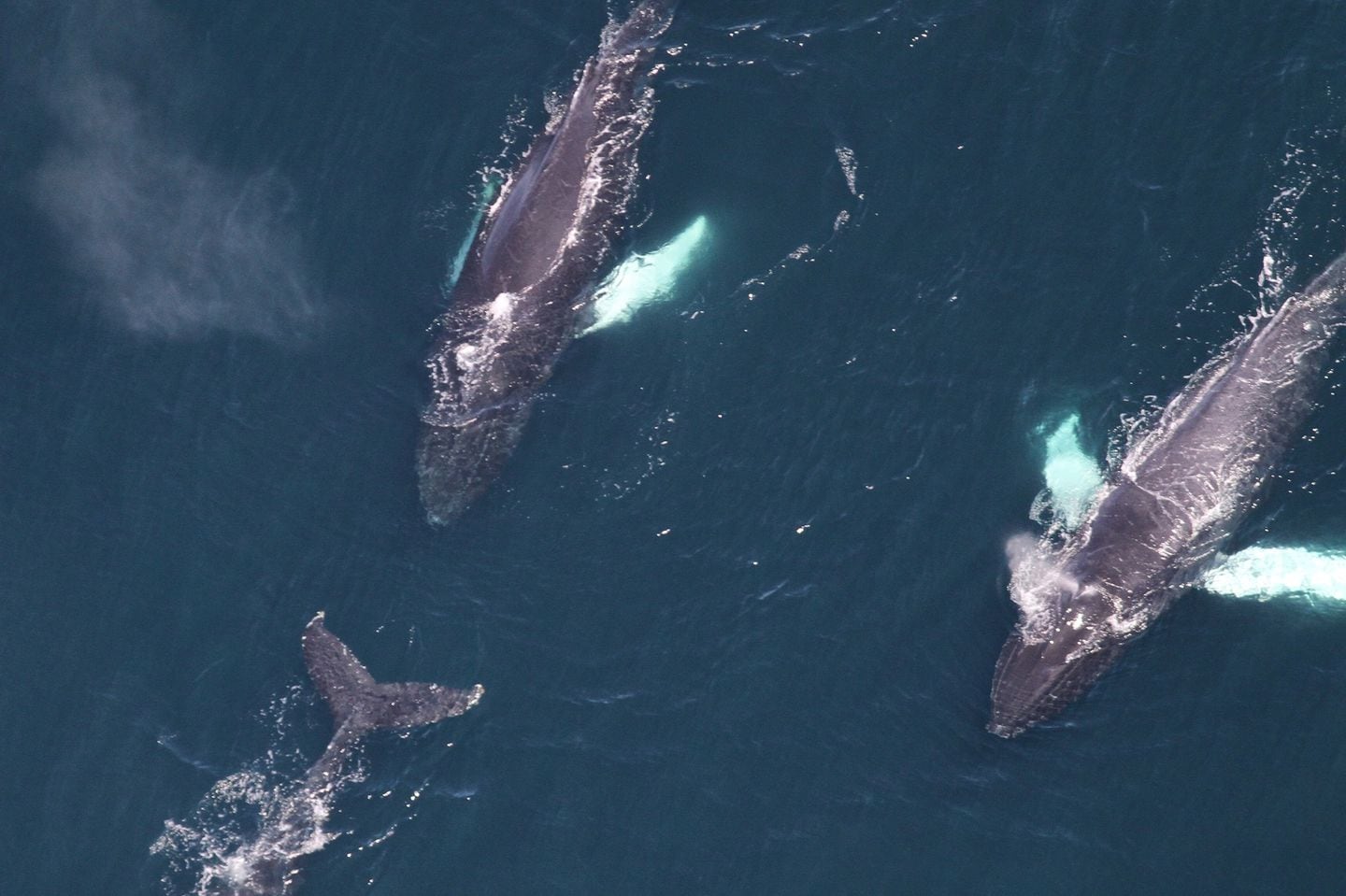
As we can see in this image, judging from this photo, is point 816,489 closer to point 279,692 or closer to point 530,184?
point 530,184

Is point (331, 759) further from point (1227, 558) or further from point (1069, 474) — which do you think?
point (1227, 558)

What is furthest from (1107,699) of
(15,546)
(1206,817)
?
(15,546)

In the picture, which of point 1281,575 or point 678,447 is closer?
point 1281,575

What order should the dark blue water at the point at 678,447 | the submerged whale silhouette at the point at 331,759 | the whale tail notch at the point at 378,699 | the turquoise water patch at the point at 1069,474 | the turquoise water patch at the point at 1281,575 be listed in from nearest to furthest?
the turquoise water patch at the point at 1281,575 < the dark blue water at the point at 678,447 < the turquoise water patch at the point at 1069,474 < the submerged whale silhouette at the point at 331,759 < the whale tail notch at the point at 378,699

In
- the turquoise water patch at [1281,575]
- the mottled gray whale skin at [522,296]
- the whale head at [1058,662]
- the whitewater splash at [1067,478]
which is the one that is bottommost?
the whale head at [1058,662]

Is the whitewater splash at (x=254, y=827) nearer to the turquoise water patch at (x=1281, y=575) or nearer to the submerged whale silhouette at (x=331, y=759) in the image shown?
the submerged whale silhouette at (x=331, y=759)

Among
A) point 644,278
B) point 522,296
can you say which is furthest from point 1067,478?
point 522,296

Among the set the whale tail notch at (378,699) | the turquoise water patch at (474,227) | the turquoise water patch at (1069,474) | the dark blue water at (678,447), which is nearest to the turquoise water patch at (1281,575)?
the dark blue water at (678,447)
